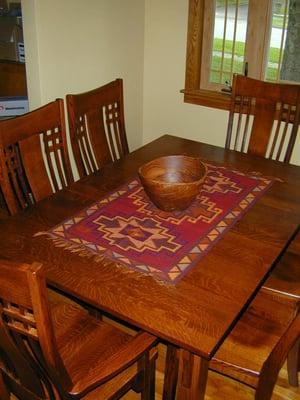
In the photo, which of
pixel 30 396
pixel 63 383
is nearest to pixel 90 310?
pixel 30 396

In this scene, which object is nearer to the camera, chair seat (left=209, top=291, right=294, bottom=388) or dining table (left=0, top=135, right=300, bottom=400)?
dining table (left=0, top=135, right=300, bottom=400)

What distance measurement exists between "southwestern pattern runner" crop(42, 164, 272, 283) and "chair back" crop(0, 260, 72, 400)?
42 cm

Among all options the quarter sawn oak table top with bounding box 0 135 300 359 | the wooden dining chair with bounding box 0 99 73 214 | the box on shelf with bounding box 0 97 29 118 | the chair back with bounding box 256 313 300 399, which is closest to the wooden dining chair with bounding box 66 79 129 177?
the wooden dining chair with bounding box 0 99 73 214

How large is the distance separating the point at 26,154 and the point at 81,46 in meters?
1.17

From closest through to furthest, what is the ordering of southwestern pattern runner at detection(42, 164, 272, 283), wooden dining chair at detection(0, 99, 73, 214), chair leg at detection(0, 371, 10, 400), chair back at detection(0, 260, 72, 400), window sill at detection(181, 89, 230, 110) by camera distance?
chair back at detection(0, 260, 72, 400) → chair leg at detection(0, 371, 10, 400) → southwestern pattern runner at detection(42, 164, 272, 283) → wooden dining chair at detection(0, 99, 73, 214) → window sill at detection(181, 89, 230, 110)

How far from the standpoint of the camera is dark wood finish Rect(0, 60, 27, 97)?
119 inches

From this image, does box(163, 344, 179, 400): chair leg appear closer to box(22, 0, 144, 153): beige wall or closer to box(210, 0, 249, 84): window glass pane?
A: box(22, 0, 144, 153): beige wall

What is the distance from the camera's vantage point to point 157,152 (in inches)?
94.5

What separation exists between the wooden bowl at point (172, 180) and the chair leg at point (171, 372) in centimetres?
54

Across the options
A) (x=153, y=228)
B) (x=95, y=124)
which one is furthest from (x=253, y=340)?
(x=95, y=124)

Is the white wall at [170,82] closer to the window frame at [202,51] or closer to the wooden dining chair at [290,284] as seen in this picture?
the window frame at [202,51]

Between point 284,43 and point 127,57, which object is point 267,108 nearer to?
point 284,43

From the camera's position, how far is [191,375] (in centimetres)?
140

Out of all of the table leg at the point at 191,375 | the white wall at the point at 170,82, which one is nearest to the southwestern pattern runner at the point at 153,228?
the table leg at the point at 191,375
